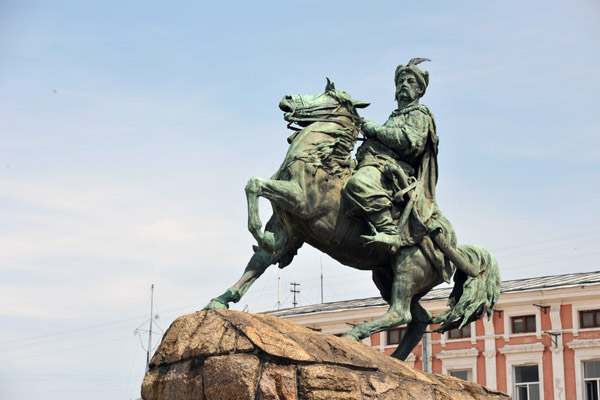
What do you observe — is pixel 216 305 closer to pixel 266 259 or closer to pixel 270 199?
pixel 266 259

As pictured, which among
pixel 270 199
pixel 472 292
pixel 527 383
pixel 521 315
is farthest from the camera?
pixel 527 383

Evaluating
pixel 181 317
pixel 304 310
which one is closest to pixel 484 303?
pixel 181 317

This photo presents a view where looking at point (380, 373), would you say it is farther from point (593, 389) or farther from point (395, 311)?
point (593, 389)

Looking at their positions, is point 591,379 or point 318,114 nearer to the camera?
point 318,114

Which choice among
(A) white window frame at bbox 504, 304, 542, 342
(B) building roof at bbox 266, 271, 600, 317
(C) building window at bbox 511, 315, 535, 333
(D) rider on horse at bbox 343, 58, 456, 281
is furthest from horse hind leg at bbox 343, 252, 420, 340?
(C) building window at bbox 511, 315, 535, 333

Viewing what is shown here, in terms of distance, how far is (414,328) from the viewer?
11516mm

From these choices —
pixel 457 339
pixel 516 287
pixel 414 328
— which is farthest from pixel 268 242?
pixel 457 339

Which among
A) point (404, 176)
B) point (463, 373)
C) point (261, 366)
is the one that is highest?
point (463, 373)

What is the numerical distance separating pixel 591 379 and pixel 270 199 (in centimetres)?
3156

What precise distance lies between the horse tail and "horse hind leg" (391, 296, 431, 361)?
0.12 metres

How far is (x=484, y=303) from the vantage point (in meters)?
11.5

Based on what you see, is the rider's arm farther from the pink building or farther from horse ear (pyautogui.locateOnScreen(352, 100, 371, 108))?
the pink building

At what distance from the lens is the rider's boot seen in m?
10.5

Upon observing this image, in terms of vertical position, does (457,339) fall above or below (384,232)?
above
